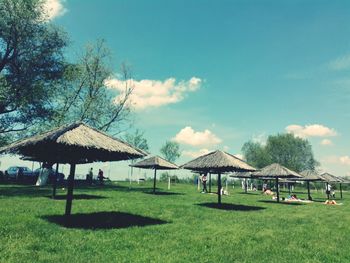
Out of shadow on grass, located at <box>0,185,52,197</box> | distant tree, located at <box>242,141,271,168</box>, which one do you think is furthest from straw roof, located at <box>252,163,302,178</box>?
distant tree, located at <box>242,141,271,168</box>

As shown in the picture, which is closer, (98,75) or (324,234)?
(324,234)

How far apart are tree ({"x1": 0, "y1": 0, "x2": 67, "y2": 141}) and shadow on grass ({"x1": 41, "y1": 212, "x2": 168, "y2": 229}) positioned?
1653 cm

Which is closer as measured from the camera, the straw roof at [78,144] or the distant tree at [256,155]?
the straw roof at [78,144]

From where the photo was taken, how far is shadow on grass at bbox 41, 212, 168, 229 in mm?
11633

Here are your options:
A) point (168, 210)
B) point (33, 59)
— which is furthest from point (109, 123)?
point (168, 210)

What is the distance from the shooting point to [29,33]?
2816cm

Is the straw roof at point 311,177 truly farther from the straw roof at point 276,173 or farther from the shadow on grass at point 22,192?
the shadow on grass at point 22,192

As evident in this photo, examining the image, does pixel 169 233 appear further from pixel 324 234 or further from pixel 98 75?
pixel 98 75

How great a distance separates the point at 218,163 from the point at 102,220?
9.35 meters

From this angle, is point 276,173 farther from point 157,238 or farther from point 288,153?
point 288,153

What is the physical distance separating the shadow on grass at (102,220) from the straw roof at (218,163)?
7266 millimetres

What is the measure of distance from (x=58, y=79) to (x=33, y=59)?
2.97 meters

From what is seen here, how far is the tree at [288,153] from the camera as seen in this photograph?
9281 cm

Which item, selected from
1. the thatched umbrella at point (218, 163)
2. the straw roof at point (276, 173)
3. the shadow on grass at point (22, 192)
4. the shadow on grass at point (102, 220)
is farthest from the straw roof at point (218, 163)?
the shadow on grass at point (22, 192)
